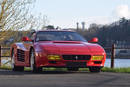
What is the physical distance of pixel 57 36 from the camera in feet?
45.1

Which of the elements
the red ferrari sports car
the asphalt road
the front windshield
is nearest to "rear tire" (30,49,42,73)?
the red ferrari sports car

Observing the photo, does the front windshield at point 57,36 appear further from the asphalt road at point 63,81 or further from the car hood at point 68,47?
the asphalt road at point 63,81

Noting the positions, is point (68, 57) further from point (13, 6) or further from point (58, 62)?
point (13, 6)

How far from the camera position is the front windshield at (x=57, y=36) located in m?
13.6

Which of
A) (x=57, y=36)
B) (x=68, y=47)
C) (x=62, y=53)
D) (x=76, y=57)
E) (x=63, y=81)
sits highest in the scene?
(x=57, y=36)

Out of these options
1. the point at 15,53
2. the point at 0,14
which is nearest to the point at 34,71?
the point at 15,53

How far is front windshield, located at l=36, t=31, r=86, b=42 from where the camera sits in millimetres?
13594

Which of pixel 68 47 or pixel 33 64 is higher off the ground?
pixel 68 47

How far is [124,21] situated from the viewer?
126 metres

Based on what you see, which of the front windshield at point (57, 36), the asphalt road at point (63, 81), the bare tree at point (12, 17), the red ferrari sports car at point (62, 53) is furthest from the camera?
the bare tree at point (12, 17)

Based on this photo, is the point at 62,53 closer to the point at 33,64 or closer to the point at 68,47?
the point at 68,47

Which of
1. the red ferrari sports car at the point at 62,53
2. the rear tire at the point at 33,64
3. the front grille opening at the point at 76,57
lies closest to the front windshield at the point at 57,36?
the red ferrari sports car at the point at 62,53

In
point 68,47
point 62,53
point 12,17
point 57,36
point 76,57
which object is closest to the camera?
point 62,53

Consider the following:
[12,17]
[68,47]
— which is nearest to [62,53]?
[68,47]
